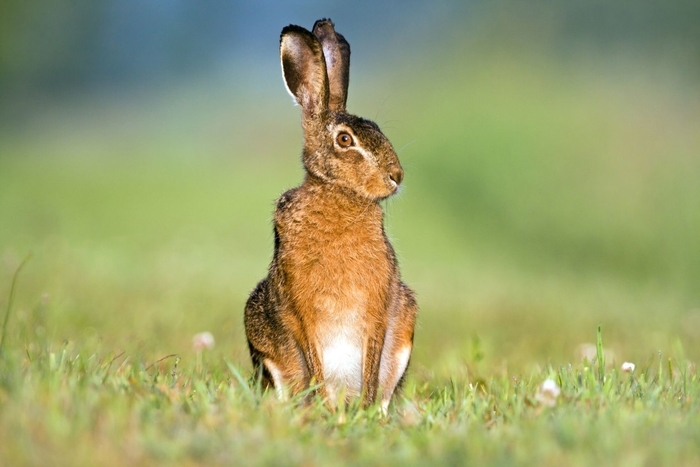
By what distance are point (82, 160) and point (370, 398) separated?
18140 millimetres

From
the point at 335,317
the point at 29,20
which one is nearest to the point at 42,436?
the point at 335,317

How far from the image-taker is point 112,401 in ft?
11.1

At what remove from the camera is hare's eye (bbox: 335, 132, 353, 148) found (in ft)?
18.3

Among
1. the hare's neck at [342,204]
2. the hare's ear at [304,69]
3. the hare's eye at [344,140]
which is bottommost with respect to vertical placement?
the hare's neck at [342,204]

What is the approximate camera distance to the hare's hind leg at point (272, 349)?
5.27m

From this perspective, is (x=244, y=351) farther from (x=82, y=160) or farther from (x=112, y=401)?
(x=82, y=160)

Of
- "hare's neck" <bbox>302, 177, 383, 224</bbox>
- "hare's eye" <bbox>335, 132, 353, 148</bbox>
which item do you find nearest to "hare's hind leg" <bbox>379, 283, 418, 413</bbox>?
"hare's neck" <bbox>302, 177, 383, 224</bbox>

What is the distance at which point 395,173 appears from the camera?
18.0 feet

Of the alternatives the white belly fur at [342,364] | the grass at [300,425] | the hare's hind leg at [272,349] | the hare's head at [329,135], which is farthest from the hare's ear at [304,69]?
the grass at [300,425]

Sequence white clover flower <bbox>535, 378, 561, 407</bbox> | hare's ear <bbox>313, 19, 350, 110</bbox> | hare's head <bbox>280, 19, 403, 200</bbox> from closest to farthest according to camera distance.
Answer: white clover flower <bbox>535, 378, 561, 407</bbox> → hare's head <bbox>280, 19, 403, 200</bbox> → hare's ear <bbox>313, 19, 350, 110</bbox>

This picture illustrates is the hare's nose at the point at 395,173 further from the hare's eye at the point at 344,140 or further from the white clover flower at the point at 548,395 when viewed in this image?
the white clover flower at the point at 548,395

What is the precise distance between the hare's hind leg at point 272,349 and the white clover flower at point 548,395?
1.49m

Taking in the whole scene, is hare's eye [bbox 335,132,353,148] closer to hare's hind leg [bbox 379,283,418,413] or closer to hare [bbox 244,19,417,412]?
hare [bbox 244,19,417,412]

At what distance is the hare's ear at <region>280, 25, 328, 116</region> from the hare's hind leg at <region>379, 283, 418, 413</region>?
134 cm
